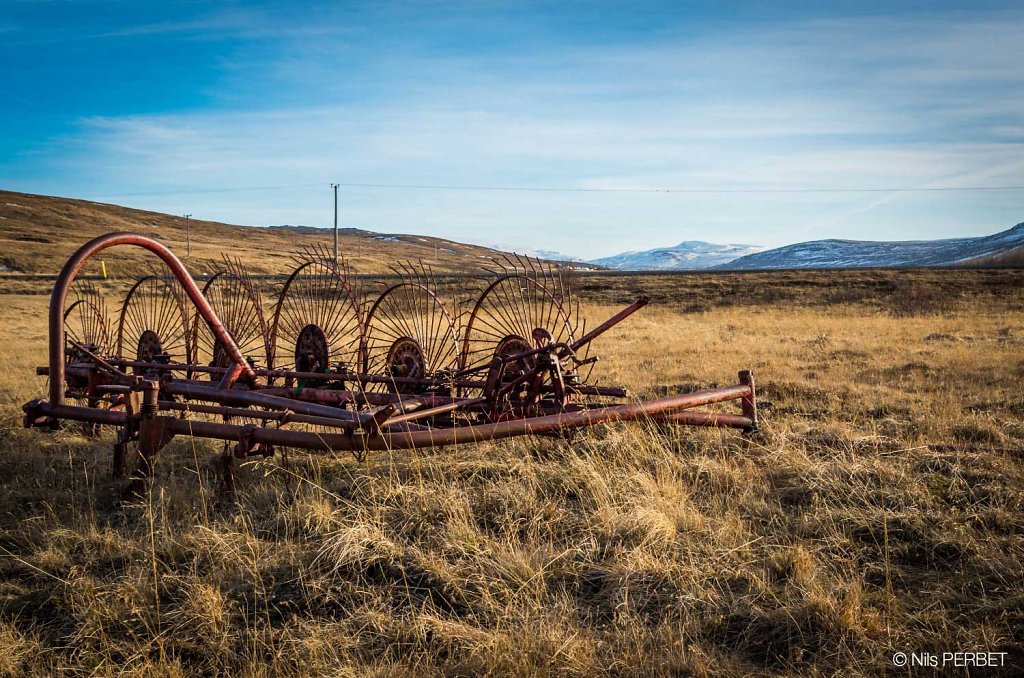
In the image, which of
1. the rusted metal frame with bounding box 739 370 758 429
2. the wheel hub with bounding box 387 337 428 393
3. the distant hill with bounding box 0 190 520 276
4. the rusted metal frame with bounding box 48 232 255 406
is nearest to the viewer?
the rusted metal frame with bounding box 48 232 255 406

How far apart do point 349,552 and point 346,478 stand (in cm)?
144

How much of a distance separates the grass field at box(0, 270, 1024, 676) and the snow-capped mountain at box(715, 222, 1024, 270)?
368 ft

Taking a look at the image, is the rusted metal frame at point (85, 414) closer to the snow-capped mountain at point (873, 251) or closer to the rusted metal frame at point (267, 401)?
the rusted metal frame at point (267, 401)

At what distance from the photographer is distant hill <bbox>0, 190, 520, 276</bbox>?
47.7 meters

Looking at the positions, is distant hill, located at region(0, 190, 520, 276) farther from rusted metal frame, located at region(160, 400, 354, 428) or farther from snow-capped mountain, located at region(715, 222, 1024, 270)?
snow-capped mountain, located at region(715, 222, 1024, 270)

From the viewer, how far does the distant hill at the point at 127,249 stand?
47.7 m

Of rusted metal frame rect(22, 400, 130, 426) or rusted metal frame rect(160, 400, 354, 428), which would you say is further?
rusted metal frame rect(22, 400, 130, 426)

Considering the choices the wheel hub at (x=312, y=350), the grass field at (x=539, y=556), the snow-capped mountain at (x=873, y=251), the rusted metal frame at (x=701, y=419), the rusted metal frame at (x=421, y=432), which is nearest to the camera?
the grass field at (x=539, y=556)

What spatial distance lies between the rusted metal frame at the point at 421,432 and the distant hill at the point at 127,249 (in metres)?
19.6

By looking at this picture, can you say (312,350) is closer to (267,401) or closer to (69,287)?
(267,401)

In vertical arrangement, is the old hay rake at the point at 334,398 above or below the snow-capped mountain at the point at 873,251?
below

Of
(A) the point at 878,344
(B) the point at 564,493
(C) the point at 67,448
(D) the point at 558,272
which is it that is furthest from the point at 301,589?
(A) the point at 878,344

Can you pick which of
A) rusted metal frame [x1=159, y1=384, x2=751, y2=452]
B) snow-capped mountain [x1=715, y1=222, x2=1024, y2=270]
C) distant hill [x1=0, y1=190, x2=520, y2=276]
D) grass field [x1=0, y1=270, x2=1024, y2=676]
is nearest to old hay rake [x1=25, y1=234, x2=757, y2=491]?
rusted metal frame [x1=159, y1=384, x2=751, y2=452]

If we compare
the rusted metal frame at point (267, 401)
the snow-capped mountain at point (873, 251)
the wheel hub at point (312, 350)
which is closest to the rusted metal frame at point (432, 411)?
the rusted metal frame at point (267, 401)
